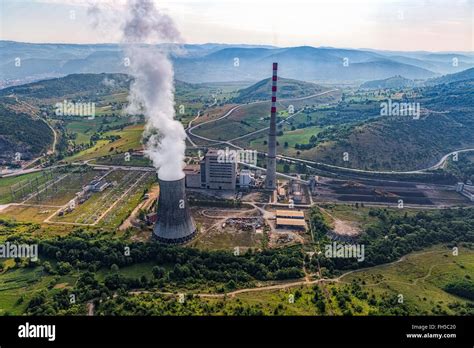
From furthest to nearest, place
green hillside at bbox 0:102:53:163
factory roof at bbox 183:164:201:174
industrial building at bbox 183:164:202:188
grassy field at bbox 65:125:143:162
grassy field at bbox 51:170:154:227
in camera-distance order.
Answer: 1. grassy field at bbox 65:125:143:162
2. green hillside at bbox 0:102:53:163
3. factory roof at bbox 183:164:201:174
4. industrial building at bbox 183:164:202:188
5. grassy field at bbox 51:170:154:227

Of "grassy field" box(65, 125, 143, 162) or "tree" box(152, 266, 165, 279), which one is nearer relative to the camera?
"tree" box(152, 266, 165, 279)

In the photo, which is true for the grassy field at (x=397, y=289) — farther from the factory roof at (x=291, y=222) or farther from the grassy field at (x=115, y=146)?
the grassy field at (x=115, y=146)

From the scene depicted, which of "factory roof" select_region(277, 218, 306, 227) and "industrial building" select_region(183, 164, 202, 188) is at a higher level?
"industrial building" select_region(183, 164, 202, 188)

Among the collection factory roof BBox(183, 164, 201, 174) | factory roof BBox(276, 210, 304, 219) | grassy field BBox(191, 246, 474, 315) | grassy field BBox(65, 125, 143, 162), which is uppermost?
grassy field BBox(65, 125, 143, 162)

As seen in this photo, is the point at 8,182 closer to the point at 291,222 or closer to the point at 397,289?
the point at 291,222

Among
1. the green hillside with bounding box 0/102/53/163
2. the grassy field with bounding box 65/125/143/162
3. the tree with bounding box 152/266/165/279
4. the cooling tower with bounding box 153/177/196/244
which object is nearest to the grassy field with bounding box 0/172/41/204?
the green hillside with bounding box 0/102/53/163

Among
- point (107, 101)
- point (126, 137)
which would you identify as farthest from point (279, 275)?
point (107, 101)

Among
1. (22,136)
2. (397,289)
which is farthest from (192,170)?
(22,136)

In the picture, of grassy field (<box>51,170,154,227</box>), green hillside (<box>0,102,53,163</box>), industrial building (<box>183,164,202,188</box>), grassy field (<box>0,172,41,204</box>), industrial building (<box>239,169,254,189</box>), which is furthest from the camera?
green hillside (<box>0,102,53,163</box>)

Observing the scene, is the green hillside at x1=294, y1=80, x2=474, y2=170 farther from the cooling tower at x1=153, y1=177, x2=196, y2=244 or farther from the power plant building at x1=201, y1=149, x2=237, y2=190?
the cooling tower at x1=153, y1=177, x2=196, y2=244
